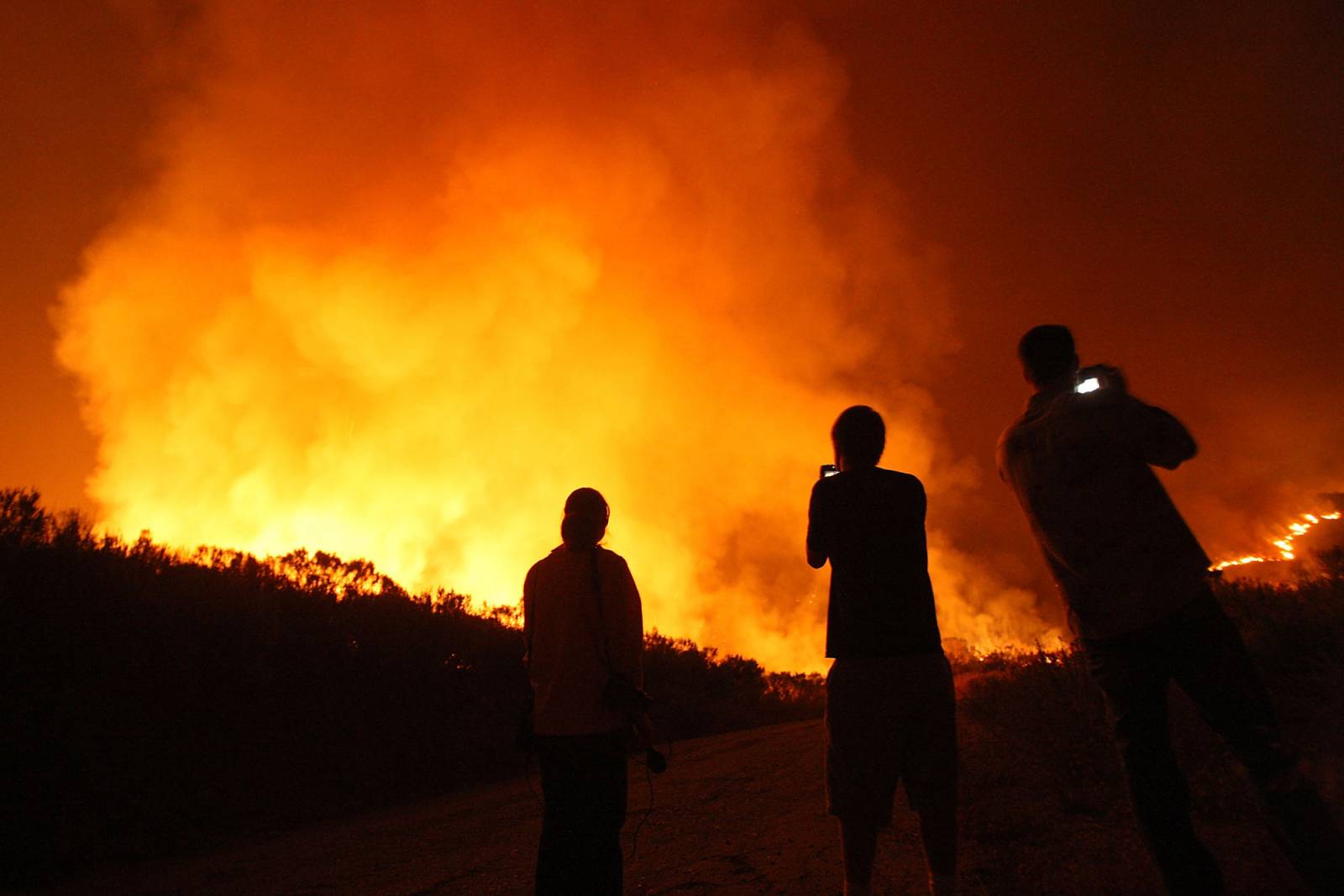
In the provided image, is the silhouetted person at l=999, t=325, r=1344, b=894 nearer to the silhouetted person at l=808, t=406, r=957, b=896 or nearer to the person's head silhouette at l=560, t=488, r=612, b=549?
the silhouetted person at l=808, t=406, r=957, b=896

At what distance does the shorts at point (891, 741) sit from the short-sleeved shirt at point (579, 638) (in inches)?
38.2

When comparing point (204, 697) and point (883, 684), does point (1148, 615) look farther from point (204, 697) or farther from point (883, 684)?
point (204, 697)

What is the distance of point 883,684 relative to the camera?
8.20 feet

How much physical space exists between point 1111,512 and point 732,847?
351cm

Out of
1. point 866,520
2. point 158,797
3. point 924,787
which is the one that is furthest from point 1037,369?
point 158,797

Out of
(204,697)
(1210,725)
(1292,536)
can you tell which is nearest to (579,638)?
(1210,725)

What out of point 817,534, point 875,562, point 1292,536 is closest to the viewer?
point 875,562

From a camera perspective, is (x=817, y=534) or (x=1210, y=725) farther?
(x=817, y=534)

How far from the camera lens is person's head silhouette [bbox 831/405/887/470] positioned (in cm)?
292

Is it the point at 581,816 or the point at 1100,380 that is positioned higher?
the point at 1100,380

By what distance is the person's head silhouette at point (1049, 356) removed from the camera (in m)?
2.90

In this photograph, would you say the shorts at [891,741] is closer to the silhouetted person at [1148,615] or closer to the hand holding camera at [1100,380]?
the silhouetted person at [1148,615]

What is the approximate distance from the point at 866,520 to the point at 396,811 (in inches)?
273

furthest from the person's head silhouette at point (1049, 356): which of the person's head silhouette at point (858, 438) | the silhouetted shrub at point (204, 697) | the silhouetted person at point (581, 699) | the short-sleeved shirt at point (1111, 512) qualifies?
the silhouetted shrub at point (204, 697)
